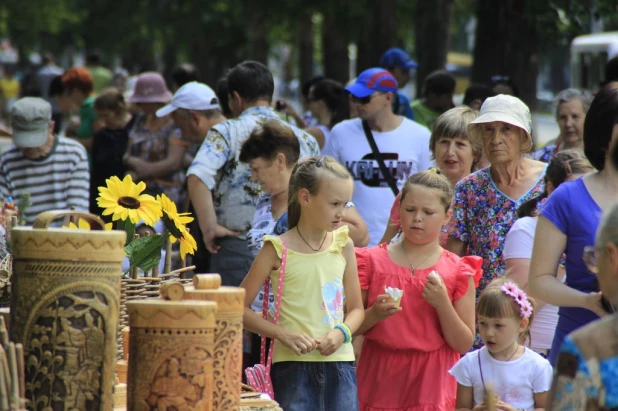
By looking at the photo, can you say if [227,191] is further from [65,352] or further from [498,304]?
[65,352]

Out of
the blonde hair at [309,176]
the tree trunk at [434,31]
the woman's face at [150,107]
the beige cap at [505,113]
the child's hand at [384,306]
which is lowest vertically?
the child's hand at [384,306]

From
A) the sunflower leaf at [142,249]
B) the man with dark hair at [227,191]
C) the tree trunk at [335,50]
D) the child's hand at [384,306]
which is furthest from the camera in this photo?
the tree trunk at [335,50]

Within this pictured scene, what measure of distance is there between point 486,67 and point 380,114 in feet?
22.7

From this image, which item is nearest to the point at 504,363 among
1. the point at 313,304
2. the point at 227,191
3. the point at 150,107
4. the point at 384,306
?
the point at 384,306

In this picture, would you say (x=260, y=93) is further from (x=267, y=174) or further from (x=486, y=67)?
(x=486, y=67)

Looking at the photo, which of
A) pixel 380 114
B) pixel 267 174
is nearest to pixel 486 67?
pixel 380 114

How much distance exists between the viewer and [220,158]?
6.74 meters


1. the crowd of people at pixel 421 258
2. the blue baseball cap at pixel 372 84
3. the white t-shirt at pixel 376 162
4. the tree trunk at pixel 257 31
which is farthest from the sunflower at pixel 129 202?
the tree trunk at pixel 257 31

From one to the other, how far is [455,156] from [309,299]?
1.72m

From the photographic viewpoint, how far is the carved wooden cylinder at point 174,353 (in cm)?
310

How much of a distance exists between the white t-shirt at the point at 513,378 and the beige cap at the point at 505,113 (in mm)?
1229

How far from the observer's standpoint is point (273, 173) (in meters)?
5.53

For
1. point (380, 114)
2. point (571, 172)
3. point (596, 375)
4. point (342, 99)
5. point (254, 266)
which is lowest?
point (596, 375)

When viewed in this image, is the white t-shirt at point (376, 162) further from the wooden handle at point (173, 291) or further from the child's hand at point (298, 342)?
the wooden handle at point (173, 291)
